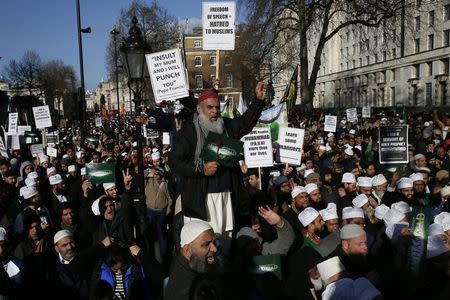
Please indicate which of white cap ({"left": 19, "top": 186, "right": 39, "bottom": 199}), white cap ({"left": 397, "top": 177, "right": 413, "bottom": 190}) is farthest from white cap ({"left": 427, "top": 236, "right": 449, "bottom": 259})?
white cap ({"left": 19, "top": 186, "right": 39, "bottom": 199})

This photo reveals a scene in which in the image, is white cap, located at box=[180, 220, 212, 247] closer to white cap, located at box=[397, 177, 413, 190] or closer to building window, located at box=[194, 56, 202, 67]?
white cap, located at box=[397, 177, 413, 190]

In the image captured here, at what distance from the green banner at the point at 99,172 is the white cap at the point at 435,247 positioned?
563cm

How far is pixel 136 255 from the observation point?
473cm

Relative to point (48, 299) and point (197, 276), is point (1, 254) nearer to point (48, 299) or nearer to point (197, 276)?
point (48, 299)

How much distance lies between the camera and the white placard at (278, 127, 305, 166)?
8.99m

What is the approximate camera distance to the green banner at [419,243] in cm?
376

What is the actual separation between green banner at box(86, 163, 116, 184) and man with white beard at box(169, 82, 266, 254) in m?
4.21

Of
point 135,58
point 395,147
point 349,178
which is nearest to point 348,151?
point 395,147

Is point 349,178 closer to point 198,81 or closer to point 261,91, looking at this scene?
point 261,91

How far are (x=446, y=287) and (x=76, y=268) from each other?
11.3 feet

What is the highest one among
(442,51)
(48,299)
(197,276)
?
(442,51)

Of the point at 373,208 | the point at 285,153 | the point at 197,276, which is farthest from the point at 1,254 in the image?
the point at 285,153

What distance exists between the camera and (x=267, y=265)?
152 inches

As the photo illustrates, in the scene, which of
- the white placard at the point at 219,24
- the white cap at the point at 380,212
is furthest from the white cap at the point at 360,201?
the white placard at the point at 219,24
